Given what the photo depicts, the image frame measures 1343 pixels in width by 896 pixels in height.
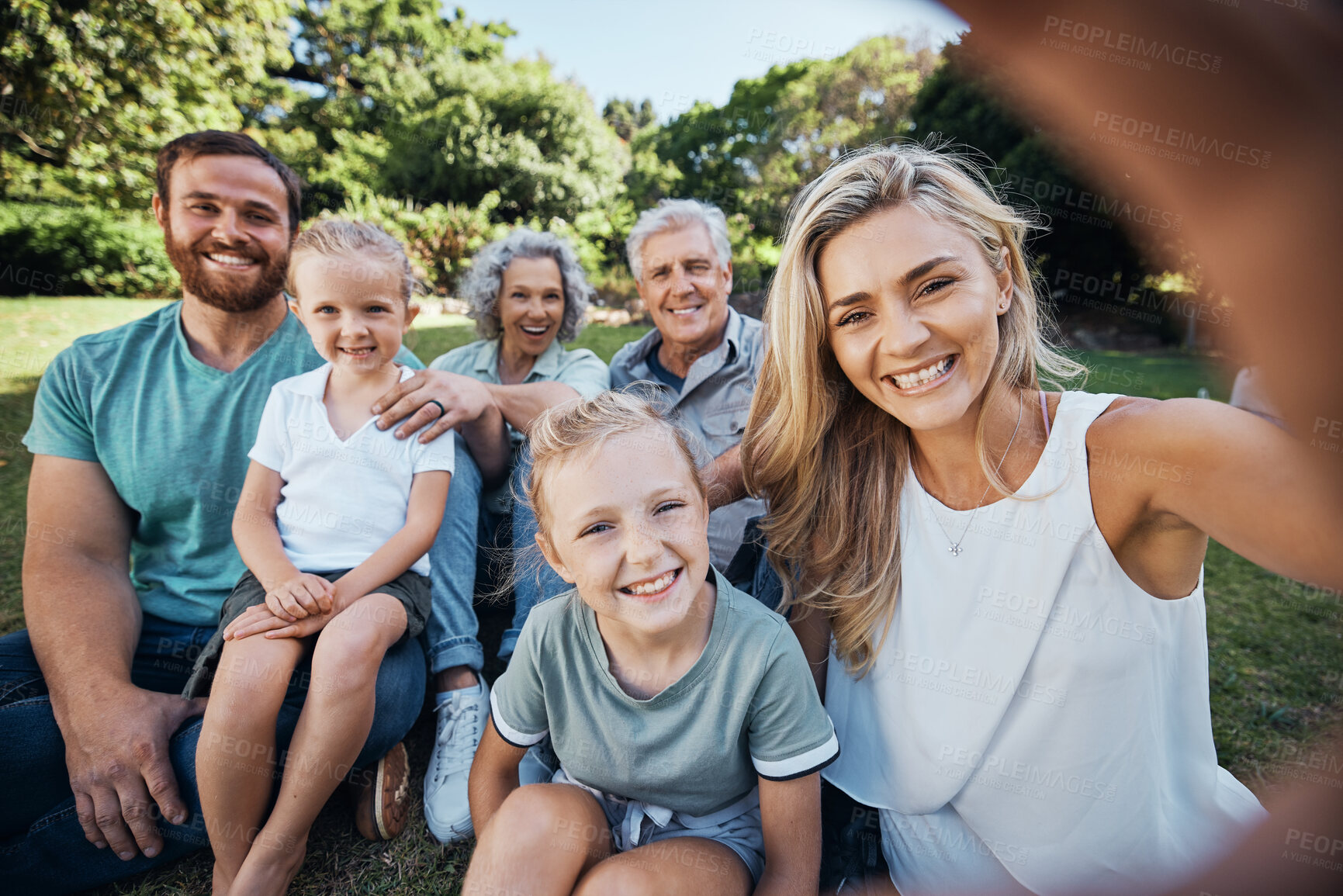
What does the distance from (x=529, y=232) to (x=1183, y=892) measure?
13.0 feet

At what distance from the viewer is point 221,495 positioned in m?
2.49

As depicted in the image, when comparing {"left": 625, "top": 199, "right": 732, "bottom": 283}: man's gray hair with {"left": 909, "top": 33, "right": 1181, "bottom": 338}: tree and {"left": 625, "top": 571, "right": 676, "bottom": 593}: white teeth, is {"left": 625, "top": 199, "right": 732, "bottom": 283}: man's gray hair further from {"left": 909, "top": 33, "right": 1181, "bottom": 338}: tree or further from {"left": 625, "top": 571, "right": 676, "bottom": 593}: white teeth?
{"left": 909, "top": 33, "right": 1181, "bottom": 338}: tree

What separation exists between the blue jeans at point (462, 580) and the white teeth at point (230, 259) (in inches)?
41.0

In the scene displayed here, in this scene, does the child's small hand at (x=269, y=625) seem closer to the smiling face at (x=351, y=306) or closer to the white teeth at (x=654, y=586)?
the smiling face at (x=351, y=306)

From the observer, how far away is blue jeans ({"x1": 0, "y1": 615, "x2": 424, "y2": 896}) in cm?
187

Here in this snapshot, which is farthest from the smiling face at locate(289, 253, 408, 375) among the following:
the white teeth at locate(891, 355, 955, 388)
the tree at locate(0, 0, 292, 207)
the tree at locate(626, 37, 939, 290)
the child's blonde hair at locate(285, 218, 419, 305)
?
the tree at locate(626, 37, 939, 290)

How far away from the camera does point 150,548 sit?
2545mm

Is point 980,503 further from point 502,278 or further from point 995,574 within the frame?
point 502,278

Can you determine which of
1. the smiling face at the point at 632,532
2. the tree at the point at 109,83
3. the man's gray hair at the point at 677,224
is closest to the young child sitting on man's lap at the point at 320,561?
the smiling face at the point at 632,532

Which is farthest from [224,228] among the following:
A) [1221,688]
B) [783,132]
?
[783,132]

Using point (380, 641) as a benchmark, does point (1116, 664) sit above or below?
above

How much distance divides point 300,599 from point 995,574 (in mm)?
1940

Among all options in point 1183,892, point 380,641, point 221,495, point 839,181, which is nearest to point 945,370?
point 839,181

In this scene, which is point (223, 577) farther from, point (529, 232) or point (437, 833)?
point (529, 232)
